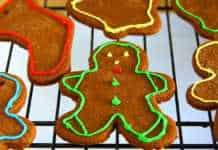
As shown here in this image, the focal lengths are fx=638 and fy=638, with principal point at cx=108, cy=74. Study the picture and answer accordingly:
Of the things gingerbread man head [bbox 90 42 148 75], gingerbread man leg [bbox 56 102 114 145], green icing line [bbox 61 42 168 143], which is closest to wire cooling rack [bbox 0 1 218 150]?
gingerbread man head [bbox 90 42 148 75]

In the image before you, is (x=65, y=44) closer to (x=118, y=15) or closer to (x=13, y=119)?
(x=118, y=15)

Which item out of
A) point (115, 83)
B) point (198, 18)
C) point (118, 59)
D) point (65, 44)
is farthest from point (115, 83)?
point (198, 18)

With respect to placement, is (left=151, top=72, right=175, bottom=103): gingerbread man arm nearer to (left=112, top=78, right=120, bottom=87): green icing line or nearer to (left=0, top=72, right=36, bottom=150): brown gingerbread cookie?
(left=112, top=78, right=120, bottom=87): green icing line

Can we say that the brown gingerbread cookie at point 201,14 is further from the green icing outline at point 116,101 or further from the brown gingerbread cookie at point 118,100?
the green icing outline at point 116,101

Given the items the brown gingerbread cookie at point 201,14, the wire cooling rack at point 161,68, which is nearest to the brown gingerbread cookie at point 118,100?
the brown gingerbread cookie at point 201,14

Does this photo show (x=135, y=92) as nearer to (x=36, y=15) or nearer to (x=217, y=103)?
(x=217, y=103)

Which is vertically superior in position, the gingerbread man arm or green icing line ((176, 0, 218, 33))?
green icing line ((176, 0, 218, 33))
